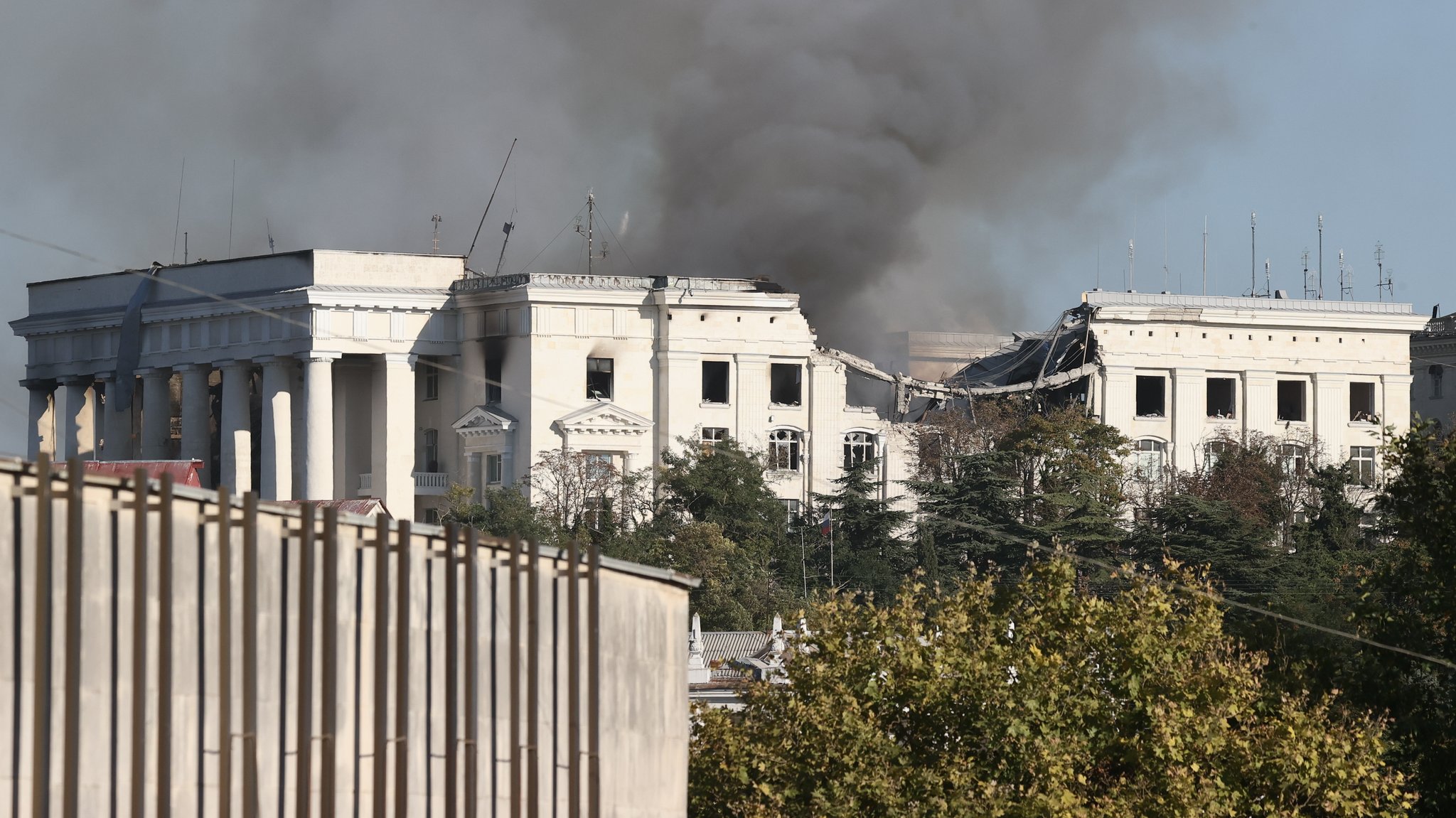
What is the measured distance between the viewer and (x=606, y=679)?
26.8 meters

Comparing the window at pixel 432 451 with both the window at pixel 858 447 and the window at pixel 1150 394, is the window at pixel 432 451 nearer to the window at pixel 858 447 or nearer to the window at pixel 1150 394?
the window at pixel 858 447

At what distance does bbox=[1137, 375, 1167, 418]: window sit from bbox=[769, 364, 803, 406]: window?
16.0 m

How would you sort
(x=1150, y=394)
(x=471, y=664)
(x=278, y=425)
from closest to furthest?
(x=471, y=664)
(x=278, y=425)
(x=1150, y=394)

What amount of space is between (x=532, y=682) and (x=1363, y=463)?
8602 cm

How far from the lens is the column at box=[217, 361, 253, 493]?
325 ft

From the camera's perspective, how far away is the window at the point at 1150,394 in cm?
10588

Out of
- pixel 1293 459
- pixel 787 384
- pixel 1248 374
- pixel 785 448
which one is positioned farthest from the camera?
pixel 1248 374

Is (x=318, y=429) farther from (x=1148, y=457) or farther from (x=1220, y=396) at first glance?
(x=1220, y=396)

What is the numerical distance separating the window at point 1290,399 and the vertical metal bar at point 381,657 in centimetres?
8762

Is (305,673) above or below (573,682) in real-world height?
above

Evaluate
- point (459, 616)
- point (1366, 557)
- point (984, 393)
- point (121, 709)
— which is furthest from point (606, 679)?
point (984, 393)

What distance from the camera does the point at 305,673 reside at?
22.8 m

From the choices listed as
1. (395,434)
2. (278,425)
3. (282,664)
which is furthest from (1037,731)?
(278,425)

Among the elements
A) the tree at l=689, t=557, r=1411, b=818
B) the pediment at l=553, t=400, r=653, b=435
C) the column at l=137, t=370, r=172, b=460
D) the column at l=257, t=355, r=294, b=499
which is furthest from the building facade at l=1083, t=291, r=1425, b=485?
the tree at l=689, t=557, r=1411, b=818
